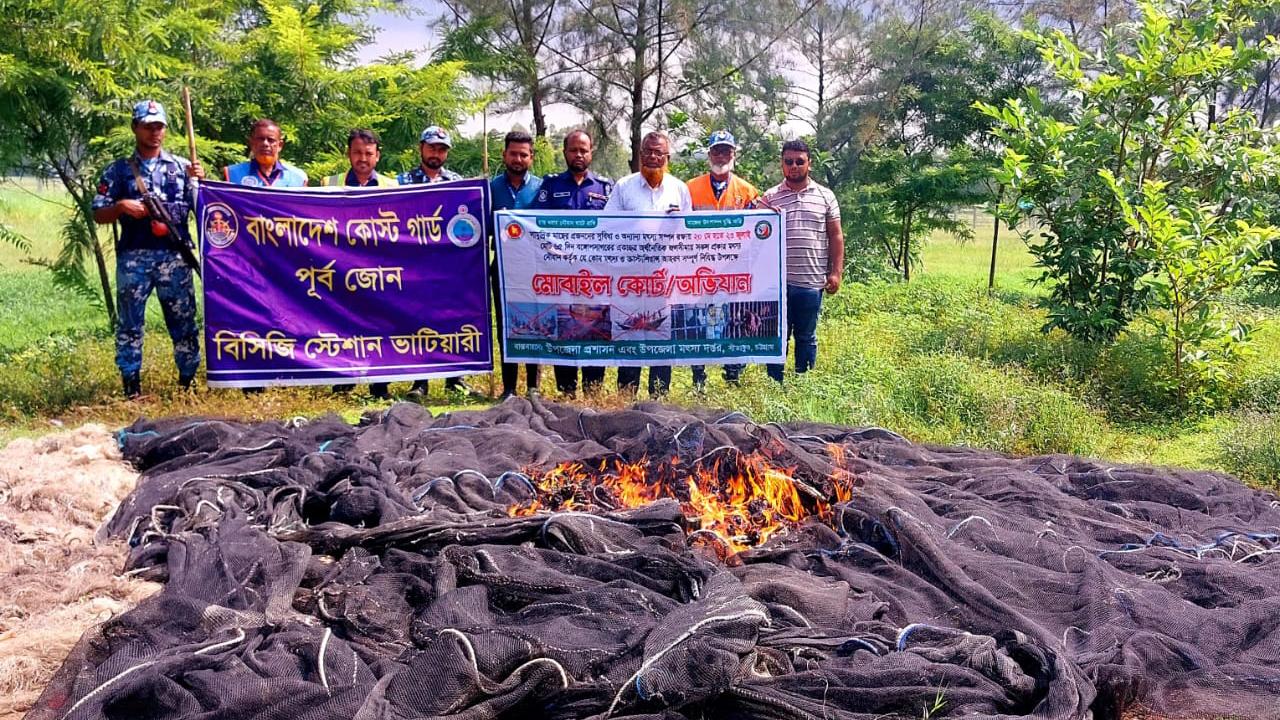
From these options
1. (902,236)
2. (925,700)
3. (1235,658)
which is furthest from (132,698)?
(902,236)

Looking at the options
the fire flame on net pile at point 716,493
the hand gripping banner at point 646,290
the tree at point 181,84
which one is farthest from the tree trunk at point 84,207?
the fire flame on net pile at point 716,493

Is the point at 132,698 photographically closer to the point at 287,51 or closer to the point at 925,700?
the point at 925,700

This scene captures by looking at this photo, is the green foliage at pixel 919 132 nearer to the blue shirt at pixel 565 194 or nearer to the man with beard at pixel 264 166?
the blue shirt at pixel 565 194

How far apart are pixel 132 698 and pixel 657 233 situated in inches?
232

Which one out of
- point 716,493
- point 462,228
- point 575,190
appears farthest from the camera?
point 575,190

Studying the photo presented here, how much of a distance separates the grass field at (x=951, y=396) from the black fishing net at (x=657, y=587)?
1.14 meters

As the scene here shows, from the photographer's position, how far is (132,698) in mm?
3422

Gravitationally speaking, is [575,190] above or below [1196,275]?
above

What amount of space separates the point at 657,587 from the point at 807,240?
4.94m

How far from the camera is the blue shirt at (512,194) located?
8609 millimetres

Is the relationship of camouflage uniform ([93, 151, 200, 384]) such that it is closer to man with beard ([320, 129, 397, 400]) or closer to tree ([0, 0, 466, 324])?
man with beard ([320, 129, 397, 400])

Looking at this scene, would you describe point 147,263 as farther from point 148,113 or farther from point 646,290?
point 646,290

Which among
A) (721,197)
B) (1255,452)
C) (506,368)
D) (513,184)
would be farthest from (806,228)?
(1255,452)

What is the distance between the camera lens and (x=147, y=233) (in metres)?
8.00
